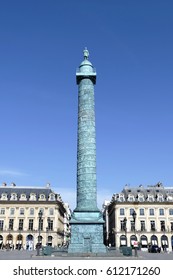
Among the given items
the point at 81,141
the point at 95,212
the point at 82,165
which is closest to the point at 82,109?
the point at 81,141

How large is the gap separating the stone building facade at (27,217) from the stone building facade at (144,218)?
1248cm

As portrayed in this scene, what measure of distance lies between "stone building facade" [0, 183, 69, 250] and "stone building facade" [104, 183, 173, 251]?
40.9ft

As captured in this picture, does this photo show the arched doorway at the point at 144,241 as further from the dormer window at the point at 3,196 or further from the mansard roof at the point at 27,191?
the dormer window at the point at 3,196

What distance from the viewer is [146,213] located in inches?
2450

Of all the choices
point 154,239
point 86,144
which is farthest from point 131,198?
point 86,144

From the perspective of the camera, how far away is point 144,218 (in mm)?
61688

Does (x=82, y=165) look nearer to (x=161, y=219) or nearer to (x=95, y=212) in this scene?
(x=95, y=212)

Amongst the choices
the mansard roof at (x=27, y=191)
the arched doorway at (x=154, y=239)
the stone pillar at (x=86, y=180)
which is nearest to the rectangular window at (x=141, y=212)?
the arched doorway at (x=154, y=239)

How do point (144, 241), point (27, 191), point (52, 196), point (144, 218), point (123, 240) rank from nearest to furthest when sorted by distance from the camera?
point (144, 241) → point (123, 240) → point (144, 218) → point (52, 196) → point (27, 191)

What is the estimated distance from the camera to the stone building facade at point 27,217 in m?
60.5

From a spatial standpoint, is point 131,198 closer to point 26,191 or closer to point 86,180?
point 26,191

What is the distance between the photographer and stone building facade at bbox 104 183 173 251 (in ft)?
197

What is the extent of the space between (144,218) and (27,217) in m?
23.0
